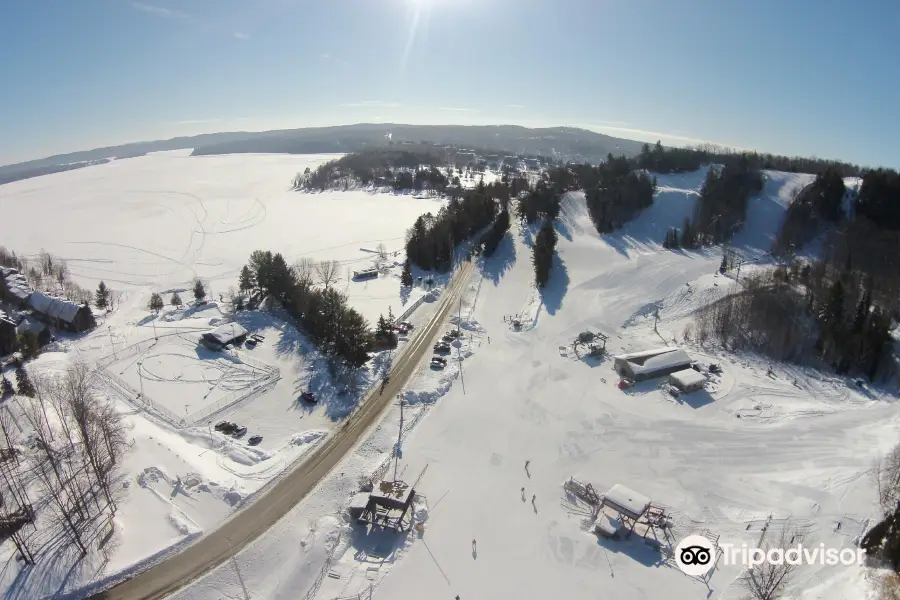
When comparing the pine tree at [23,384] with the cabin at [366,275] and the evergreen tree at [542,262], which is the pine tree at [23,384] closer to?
the cabin at [366,275]

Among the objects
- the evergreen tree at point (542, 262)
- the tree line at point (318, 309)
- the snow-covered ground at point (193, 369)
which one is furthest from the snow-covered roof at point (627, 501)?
the evergreen tree at point (542, 262)

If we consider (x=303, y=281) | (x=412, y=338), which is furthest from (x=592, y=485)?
(x=303, y=281)

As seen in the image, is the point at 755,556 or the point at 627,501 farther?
the point at 627,501

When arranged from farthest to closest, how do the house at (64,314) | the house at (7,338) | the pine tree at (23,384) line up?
1. the house at (64,314)
2. the house at (7,338)
3. the pine tree at (23,384)

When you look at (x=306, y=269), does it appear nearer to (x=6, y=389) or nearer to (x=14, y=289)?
(x=14, y=289)

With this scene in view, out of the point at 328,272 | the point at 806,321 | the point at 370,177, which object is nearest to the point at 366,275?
the point at 328,272
